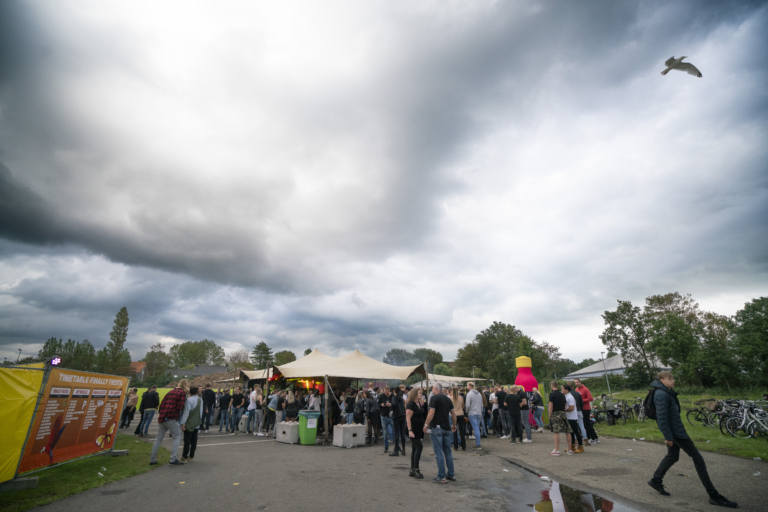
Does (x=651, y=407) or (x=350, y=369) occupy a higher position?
(x=350, y=369)

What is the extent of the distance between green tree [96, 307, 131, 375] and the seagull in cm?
8011

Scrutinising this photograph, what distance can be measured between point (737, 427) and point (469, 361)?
2570 inches

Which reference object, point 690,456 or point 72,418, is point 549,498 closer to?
point 690,456

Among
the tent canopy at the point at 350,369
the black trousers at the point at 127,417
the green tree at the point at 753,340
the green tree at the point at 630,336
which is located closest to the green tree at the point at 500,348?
the green tree at the point at 630,336

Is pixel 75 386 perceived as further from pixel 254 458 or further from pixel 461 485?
pixel 461 485

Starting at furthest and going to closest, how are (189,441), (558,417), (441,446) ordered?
(558,417) < (189,441) < (441,446)

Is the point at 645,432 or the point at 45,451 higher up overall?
the point at 45,451

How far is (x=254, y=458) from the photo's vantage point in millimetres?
8953

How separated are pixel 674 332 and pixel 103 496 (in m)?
49.9

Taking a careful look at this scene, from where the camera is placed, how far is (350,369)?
577 inches

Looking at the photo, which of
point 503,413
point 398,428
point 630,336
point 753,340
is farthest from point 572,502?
point 630,336

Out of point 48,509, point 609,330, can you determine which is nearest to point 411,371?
point 48,509

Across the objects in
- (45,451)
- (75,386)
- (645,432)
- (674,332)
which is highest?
(674,332)

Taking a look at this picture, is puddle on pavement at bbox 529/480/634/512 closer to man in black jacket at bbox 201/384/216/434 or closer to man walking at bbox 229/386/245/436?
man in black jacket at bbox 201/384/216/434
